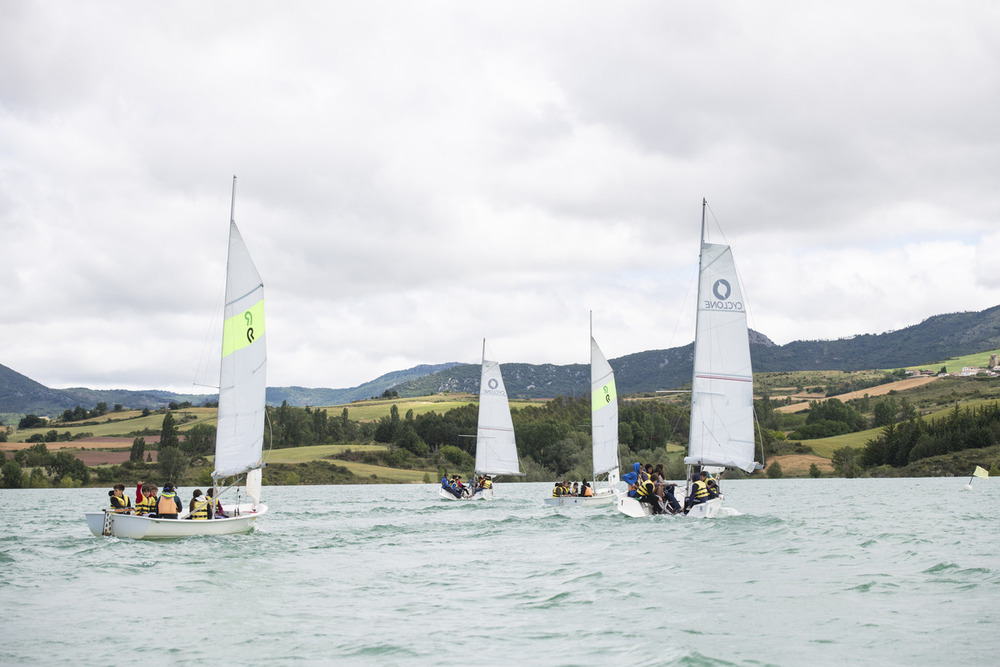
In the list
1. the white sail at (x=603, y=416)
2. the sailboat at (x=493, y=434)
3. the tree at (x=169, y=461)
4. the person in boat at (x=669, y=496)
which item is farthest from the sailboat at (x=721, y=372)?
the tree at (x=169, y=461)

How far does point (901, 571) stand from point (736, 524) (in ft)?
42.5

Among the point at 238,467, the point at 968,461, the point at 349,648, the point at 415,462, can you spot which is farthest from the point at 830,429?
the point at 349,648

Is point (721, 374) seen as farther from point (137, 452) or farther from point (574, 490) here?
point (137, 452)

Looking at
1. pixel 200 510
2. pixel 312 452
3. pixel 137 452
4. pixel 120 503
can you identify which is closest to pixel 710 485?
pixel 200 510

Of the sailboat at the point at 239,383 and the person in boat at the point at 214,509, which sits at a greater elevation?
the sailboat at the point at 239,383

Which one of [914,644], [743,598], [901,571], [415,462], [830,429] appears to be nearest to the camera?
[914,644]

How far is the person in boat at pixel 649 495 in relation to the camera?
3800 cm

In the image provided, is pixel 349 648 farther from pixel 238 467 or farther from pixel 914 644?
pixel 238 467

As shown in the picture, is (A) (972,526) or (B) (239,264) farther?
(A) (972,526)

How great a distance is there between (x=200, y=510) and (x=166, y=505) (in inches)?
46.9

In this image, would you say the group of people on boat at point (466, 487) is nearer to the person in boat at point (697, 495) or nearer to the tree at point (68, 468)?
the person in boat at point (697, 495)

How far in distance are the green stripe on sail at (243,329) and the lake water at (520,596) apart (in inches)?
266

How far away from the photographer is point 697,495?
1441 inches

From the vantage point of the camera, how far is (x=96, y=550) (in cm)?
3009
